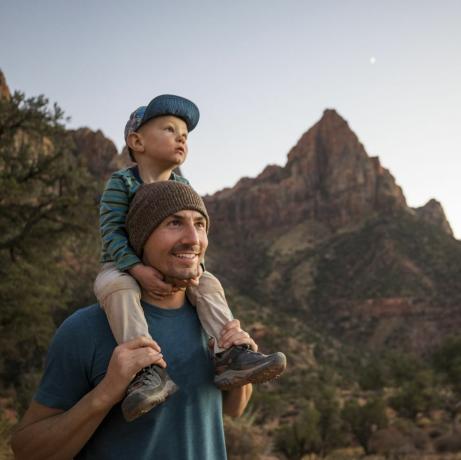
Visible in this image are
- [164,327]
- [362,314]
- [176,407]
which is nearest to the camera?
[176,407]

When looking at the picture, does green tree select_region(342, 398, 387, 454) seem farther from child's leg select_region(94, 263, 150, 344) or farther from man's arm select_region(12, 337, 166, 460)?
man's arm select_region(12, 337, 166, 460)

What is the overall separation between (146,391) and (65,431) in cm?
30

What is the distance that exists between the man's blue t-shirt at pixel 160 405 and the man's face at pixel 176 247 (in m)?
0.19

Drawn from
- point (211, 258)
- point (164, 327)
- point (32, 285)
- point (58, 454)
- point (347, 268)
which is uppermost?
point (211, 258)

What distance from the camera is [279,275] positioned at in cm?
7881

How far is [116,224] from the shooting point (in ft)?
7.06

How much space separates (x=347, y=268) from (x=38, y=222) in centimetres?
6550

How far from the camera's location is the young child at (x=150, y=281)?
5.71ft

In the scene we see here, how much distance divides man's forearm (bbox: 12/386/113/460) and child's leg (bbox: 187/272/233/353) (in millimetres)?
528

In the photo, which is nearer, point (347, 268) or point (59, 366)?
point (59, 366)

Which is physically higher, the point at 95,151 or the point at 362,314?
the point at 95,151

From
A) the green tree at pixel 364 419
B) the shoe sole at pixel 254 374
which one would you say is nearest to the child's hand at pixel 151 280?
the shoe sole at pixel 254 374

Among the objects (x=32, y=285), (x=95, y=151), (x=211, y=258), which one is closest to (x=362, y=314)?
(x=211, y=258)

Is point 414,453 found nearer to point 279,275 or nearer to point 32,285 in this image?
point 32,285
